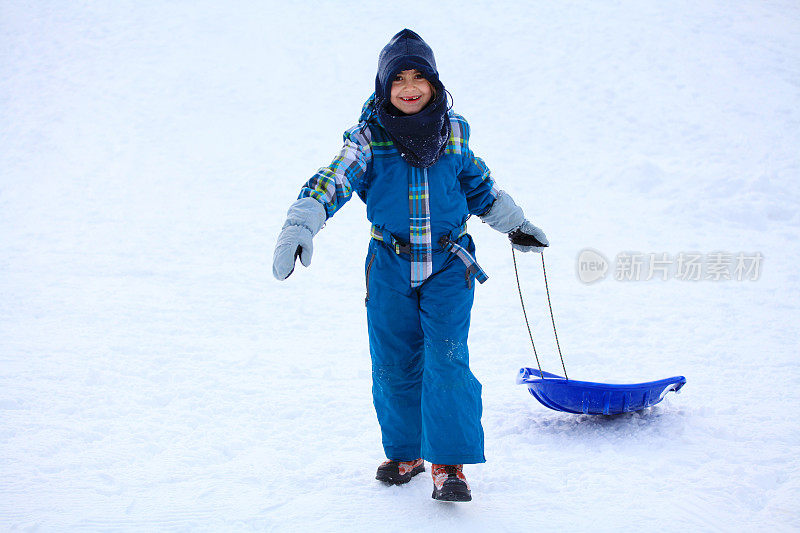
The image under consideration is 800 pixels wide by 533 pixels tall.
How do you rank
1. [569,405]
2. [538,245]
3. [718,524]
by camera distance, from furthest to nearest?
[569,405]
[538,245]
[718,524]

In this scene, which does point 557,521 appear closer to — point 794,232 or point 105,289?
point 105,289

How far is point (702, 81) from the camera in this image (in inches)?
429

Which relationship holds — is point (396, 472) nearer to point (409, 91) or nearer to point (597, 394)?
point (597, 394)

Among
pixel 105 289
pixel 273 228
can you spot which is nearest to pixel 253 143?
pixel 273 228

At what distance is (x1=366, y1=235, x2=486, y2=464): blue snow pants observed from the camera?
2395 millimetres

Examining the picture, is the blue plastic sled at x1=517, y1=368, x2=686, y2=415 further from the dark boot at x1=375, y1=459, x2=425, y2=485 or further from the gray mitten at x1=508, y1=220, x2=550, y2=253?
the dark boot at x1=375, y1=459, x2=425, y2=485

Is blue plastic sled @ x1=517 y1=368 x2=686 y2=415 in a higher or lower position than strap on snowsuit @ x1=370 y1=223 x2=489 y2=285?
lower

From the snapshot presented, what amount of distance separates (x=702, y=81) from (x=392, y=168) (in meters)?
10.2

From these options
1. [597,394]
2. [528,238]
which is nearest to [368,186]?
[528,238]

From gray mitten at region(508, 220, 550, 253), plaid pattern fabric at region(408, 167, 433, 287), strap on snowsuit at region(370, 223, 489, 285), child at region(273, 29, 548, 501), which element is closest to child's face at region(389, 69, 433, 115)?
child at region(273, 29, 548, 501)

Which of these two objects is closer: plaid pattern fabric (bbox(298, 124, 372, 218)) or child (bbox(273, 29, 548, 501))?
plaid pattern fabric (bbox(298, 124, 372, 218))

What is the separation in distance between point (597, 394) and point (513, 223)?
2.98 feet

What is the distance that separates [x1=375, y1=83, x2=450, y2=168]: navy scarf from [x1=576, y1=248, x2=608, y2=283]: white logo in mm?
3896

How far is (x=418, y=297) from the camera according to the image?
251 cm
